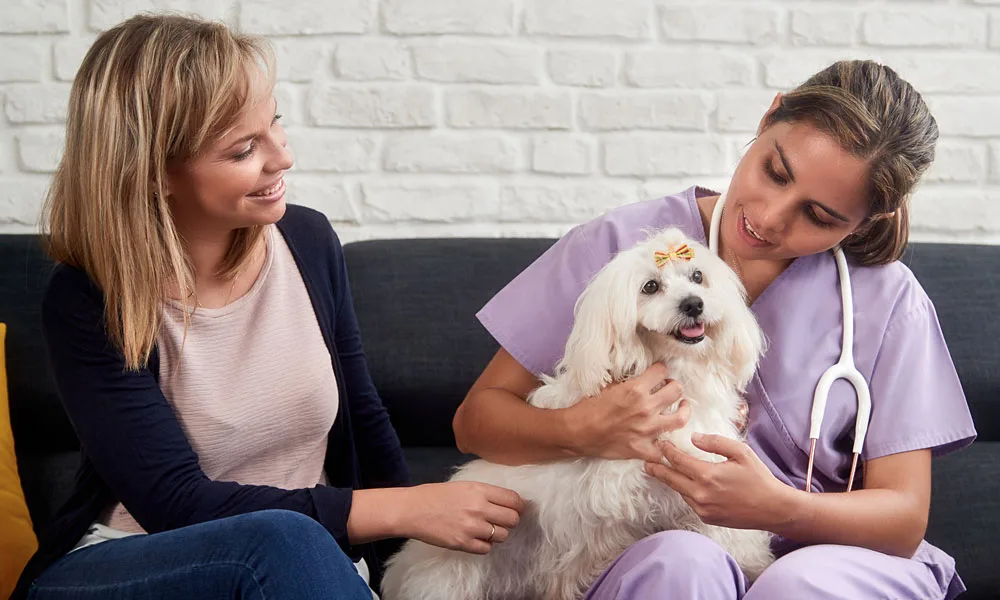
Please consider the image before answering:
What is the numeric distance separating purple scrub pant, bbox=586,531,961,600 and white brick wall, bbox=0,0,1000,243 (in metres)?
1.09

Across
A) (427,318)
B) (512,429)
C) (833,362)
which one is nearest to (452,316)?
(427,318)

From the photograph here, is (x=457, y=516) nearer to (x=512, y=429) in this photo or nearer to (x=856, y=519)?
(x=512, y=429)

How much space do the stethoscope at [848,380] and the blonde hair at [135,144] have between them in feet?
2.68

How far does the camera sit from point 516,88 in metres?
2.22

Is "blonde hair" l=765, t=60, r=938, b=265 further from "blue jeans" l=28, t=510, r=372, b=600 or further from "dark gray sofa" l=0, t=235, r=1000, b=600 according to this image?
"blue jeans" l=28, t=510, r=372, b=600

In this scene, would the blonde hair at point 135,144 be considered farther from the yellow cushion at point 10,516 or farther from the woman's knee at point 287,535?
the yellow cushion at point 10,516

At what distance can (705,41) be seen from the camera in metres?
2.24

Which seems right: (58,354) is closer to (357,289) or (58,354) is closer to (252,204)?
(252,204)

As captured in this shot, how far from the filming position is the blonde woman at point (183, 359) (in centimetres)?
127

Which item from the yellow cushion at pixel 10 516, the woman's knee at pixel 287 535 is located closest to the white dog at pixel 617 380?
the woman's knee at pixel 287 535

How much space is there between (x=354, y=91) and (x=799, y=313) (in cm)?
116

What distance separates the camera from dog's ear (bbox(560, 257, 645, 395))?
1410 millimetres

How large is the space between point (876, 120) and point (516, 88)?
1.00 metres

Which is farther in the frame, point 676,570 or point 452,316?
point 452,316
